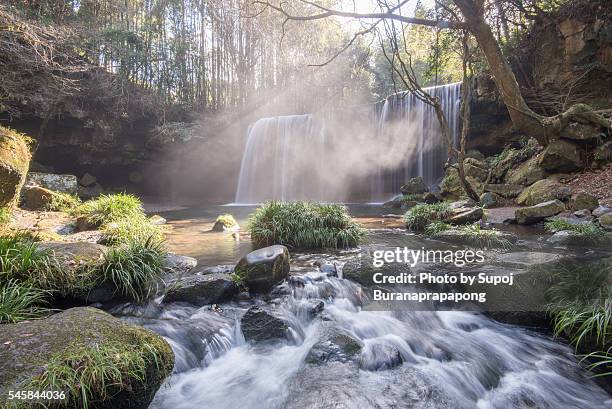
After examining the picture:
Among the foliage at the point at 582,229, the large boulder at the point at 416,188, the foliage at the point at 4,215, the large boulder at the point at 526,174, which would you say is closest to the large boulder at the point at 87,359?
the foliage at the point at 4,215

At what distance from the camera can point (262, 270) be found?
479 centimetres

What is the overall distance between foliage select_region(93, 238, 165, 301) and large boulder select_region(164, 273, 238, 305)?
306 millimetres

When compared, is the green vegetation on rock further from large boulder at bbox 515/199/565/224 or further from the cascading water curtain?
the cascading water curtain

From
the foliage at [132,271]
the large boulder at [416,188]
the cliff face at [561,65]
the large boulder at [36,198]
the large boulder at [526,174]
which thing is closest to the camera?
the foliage at [132,271]

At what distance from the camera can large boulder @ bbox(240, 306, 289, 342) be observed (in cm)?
378

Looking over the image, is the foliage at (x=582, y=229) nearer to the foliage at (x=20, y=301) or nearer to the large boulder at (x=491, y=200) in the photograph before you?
the large boulder at (x=491, y=200)

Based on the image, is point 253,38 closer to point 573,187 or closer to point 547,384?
point 573,187

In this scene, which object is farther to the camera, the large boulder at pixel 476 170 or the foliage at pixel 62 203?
the large boulder at pixel 476 170

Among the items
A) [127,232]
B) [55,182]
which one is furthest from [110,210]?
[55,182]

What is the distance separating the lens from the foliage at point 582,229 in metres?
5.98

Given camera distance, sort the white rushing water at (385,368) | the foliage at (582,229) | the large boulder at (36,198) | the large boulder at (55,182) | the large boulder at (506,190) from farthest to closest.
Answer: the large boulder at (55,182) → the large boulder at (506,190) → the large boulder at (36,198) → the foliage at (582,229) → the white rushing water at (385,368)

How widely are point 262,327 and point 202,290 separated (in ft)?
3.56

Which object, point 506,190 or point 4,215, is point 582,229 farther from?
point 4,215

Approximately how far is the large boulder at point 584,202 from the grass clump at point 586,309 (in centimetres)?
437
